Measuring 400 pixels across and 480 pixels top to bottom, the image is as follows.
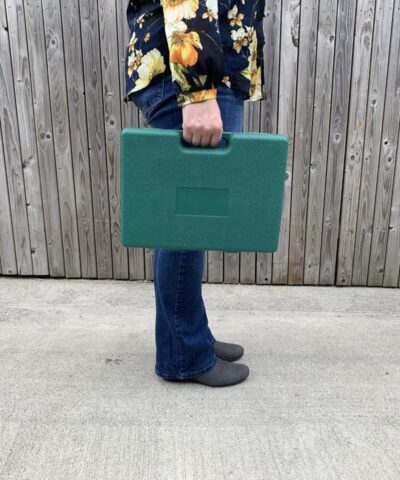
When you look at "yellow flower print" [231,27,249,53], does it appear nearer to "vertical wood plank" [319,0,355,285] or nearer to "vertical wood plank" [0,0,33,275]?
"vertical wood plank" [319,0,355,285]

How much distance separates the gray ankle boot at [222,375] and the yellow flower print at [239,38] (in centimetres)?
106

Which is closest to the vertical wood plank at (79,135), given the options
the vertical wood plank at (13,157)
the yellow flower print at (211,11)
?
the vertical wood plank at (13,157)

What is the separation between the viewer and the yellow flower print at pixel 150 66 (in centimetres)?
129

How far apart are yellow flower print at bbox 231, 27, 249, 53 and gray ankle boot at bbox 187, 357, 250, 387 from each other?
3.49 feet

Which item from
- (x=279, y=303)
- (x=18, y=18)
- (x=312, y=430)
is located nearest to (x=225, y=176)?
(x=312, y=430)

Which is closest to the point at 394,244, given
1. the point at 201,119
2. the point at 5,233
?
the point at 201,119

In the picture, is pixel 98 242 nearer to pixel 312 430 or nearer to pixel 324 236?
pixel 324 236

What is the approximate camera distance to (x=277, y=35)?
2.31 m

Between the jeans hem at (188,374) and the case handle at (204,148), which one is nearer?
the case handle at (204,148)

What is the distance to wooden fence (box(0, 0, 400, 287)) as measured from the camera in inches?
91.2

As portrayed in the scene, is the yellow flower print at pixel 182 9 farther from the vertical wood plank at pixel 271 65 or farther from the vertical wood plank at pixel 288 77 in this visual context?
the vertical wood plank at pixel 288 77

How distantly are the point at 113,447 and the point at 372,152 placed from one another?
6.45 feet

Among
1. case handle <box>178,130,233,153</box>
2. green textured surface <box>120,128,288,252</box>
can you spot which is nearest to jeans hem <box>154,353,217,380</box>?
green textured surface <box>120,128,288,252</box>

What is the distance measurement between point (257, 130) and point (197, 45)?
4.44 ft
